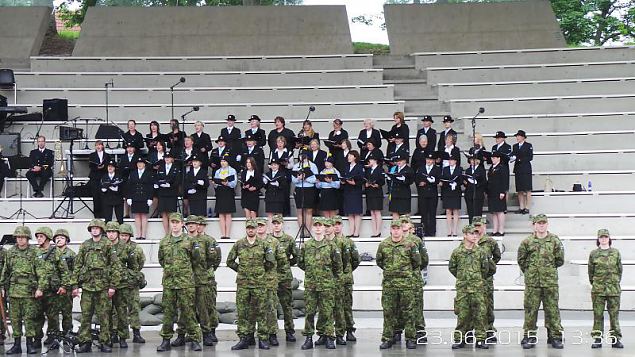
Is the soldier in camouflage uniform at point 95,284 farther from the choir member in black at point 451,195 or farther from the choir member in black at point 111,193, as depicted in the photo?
the choir member in black at point 451,195

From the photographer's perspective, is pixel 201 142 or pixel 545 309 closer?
pixel 545 309

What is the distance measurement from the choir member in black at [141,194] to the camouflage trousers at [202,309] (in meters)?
5.89

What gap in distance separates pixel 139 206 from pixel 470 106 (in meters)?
9.17

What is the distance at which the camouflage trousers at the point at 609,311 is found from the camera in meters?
17.2

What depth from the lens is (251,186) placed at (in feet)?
76.1

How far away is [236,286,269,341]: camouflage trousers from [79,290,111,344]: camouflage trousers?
186 centimetres

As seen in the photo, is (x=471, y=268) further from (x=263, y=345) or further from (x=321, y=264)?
(x=263, y=345)

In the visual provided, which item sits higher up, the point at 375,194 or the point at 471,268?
the point at 375,194

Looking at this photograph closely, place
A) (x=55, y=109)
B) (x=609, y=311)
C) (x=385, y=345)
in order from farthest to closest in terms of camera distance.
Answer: (x=55, y=109)
(x=609, y=311)
(x=385, y=345)

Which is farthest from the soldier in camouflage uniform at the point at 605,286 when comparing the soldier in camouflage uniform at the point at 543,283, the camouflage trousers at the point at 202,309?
the camouflage trousers at the point at 202,309

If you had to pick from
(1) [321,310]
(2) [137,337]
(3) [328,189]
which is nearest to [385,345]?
(1) [321,310]

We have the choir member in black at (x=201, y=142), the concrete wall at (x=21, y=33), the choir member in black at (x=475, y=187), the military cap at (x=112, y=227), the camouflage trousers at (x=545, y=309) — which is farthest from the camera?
the concrete wall at (x=21, y=33)

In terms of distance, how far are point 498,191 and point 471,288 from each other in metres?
6.58

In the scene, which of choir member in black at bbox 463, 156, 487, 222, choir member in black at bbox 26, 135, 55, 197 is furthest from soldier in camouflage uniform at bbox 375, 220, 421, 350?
choir member in black at bbox 26, 135, 55, 197
